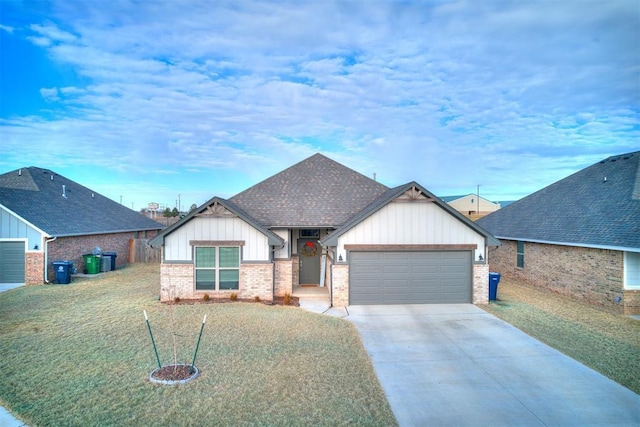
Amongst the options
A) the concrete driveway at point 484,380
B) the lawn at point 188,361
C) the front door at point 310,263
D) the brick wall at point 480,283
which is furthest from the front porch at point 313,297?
the brick wall at point 480,283

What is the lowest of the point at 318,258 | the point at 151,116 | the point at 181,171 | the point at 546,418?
the point at 546,418

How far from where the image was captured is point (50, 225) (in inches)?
688

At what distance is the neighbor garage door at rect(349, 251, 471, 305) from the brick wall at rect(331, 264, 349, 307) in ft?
0.54

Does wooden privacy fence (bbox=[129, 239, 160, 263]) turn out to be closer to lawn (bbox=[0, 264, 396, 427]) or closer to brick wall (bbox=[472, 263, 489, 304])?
lawn (bbox=[0, 264, 396, 427])

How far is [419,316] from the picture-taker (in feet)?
38.3

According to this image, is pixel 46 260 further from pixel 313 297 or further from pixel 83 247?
pixel 313 297

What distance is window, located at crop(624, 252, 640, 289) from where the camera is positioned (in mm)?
12047

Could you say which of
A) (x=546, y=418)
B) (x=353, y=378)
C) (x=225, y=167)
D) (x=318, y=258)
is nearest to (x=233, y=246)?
(x=318, y=258)

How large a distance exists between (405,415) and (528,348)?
482 centimetres

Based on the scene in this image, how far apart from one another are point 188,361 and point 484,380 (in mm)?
6049

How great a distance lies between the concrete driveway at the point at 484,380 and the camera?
5.77 metres

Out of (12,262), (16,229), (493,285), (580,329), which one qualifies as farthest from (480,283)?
(12,262)

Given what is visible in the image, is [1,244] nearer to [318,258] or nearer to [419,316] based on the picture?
[318,258]

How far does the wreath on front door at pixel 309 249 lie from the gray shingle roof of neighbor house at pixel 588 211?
1007 centimetres
